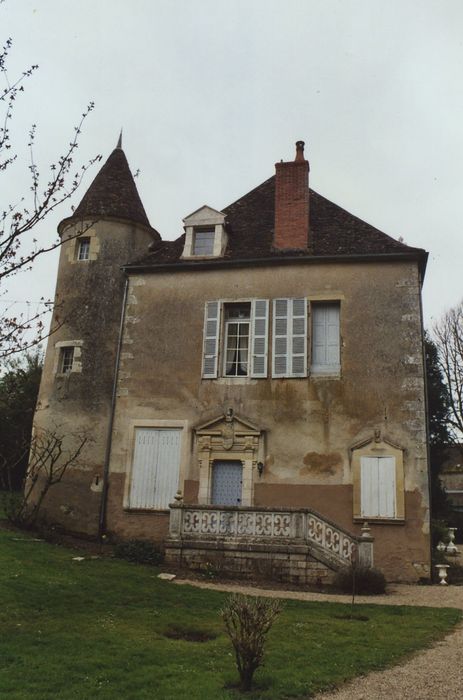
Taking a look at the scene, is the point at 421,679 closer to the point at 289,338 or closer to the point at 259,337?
the point at 289,338

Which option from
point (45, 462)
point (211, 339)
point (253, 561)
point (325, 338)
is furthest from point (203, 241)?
point (253, 561)

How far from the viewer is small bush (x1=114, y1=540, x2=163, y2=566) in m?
12.8

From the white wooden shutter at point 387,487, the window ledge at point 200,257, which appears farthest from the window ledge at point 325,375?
the window ledge at point 200,257

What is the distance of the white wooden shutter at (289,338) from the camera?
14883mm

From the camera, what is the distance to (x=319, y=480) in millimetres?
14016

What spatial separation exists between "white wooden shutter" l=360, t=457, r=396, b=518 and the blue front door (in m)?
2.70

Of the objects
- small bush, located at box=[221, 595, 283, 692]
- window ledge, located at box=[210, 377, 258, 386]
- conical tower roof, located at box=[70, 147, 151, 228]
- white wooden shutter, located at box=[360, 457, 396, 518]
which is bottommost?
small bush, located at box=[221, 595, 283, 692]

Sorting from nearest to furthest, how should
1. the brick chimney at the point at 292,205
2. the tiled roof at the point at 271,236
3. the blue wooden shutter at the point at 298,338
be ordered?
the blue wooden shutter at the point at 298,338
the tiled roof at the point at 271,236
the brick chimney at the point at 292,205

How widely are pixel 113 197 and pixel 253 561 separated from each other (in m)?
10.6

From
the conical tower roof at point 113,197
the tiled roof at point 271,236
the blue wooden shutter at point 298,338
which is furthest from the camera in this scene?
the conical tower roof at point 113,197

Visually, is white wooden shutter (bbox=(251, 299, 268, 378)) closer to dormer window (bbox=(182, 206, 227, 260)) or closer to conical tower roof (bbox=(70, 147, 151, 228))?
dormer window (bbox=(182, 206, 227, 260))

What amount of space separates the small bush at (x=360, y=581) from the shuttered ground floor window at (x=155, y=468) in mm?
4743

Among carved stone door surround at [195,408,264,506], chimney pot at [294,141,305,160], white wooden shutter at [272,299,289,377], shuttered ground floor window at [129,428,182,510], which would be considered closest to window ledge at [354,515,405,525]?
carved stone door surround at [195,408,264,506]

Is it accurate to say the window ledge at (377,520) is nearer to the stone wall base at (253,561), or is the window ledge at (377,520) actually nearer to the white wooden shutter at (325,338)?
the stone wall base at (253,561)
